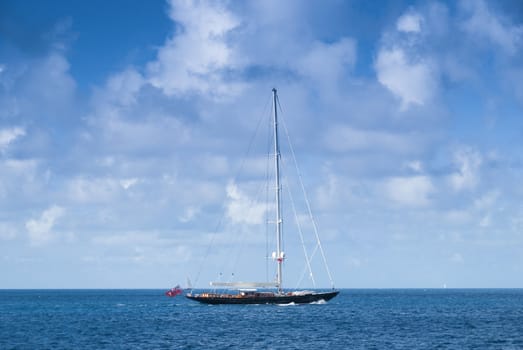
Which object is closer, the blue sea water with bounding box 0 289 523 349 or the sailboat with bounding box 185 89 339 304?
the blue sea water with bounding box 0 289 523 349

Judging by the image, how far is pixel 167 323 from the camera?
99938mm

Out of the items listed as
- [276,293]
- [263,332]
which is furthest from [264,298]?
[263,332]

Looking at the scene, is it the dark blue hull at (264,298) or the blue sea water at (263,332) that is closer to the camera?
the blue sea water at (263,332)

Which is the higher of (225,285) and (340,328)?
(225,285)

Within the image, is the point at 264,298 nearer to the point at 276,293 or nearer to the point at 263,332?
the point at 276,293

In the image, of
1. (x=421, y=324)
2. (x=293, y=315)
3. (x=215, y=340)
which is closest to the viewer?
(x=215, y=340)

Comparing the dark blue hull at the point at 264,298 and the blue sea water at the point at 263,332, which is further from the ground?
the dark blue hull at the point at 264,298

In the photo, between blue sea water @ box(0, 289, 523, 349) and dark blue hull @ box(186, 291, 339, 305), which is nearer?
Answer: blue sea water @ box(0, 289, 523, 349)

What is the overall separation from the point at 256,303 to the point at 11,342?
176 ft

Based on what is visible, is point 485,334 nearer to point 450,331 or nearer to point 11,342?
point 450,331

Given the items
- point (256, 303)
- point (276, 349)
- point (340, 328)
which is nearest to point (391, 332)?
point (340, 328)

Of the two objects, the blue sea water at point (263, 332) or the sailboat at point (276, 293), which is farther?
the sailboat at point (276, 293)

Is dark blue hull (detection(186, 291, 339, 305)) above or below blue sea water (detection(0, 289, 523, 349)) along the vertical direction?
above

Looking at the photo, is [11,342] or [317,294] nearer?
[11,342]
